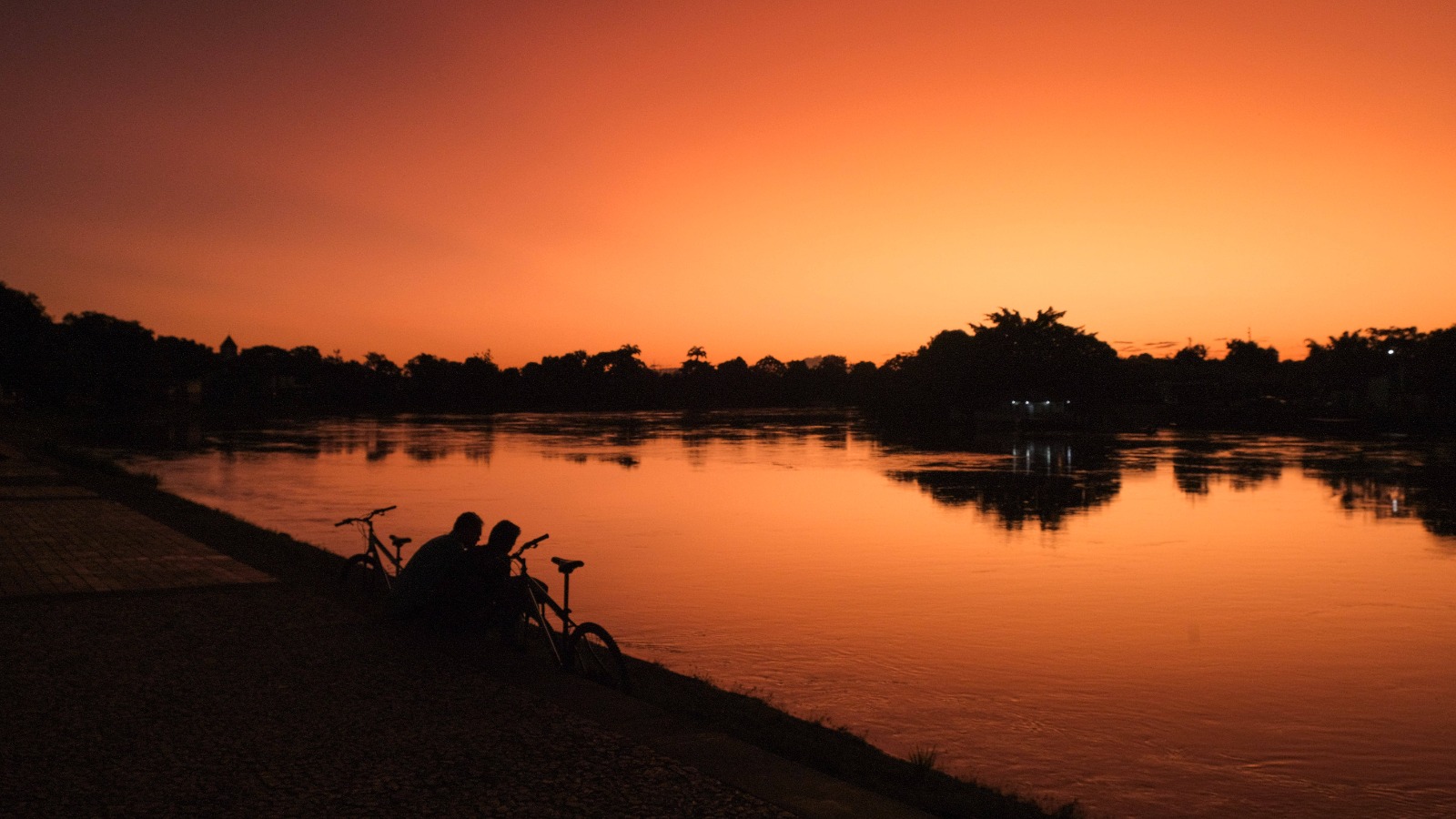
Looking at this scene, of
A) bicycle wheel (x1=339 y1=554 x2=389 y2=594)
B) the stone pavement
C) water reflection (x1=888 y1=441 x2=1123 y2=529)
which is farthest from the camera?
water reflection (x1=888 y1=441 x2=1123 y2=529)

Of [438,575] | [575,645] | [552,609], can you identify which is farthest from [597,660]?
[438,575]

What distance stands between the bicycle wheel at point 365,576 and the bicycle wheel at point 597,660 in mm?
3443

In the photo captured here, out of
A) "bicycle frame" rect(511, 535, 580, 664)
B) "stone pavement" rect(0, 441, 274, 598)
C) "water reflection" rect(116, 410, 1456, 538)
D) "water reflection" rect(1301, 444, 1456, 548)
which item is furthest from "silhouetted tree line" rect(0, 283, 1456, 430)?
"bicycle frame" rect(511, 535, 580, 664)

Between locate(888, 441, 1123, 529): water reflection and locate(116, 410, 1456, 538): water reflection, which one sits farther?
locate(116, 410, 1456, 538): water reflection

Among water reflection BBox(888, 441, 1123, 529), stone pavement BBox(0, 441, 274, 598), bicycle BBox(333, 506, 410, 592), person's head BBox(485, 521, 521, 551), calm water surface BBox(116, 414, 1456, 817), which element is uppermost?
person's head BBox(485, 521, 521, 551)

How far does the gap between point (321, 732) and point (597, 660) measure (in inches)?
81.7

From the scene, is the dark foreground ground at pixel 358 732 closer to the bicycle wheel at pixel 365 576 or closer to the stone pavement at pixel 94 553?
the bicycle wheel at pixel 365 576

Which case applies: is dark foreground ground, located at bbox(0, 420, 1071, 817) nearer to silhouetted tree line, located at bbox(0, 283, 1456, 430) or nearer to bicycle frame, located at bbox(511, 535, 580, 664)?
bicycle frame, located at bbox(511, 535, 580, 664)

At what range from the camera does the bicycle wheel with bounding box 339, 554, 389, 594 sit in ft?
34.7

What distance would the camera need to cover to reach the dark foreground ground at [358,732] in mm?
5125

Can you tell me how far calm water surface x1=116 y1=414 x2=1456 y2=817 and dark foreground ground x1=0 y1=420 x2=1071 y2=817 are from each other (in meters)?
1.90

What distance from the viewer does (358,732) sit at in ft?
20.1

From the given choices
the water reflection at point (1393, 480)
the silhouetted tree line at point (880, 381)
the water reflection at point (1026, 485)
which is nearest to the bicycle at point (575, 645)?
the water reflection at point (1026, 485)

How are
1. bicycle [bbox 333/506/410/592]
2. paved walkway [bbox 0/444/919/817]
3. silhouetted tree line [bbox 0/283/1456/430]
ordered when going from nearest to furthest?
paved walkway [bbox 0/444/919/817] < bicycle [bbox 333/506/410/592] < silhouetted tree line [bbox 0/283/1456/430]
